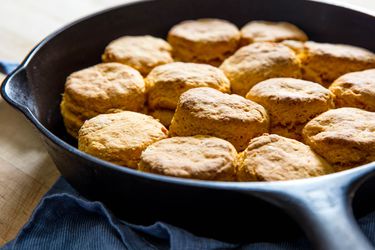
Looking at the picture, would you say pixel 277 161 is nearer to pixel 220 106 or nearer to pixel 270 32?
pixel 220 106

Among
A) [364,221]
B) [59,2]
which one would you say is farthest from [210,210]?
[59,2]

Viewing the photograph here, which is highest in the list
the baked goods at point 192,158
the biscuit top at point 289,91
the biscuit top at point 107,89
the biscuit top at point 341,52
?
the biscuit top at point 341,52

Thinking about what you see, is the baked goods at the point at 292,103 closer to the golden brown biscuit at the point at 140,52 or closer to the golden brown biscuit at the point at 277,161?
the golden brown biscuit at the point at 277,161

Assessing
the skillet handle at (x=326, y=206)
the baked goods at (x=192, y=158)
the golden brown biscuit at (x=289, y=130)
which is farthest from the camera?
the golden brown biscuit at (x=289, y=130)

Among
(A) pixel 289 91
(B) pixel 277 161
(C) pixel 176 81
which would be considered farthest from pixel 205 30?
(B) pixel 277 161

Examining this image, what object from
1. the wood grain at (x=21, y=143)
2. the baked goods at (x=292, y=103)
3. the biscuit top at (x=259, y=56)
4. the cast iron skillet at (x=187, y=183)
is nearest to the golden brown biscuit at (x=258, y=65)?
the biscuit top at (x=259, y=56)

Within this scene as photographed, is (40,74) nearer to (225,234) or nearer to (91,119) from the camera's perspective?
(91,119)

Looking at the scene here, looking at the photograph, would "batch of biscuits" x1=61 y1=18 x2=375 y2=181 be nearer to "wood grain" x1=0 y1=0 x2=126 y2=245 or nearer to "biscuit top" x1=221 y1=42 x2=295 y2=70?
"biscuit top" x1=221 y1=42 x2=295 y2=70
